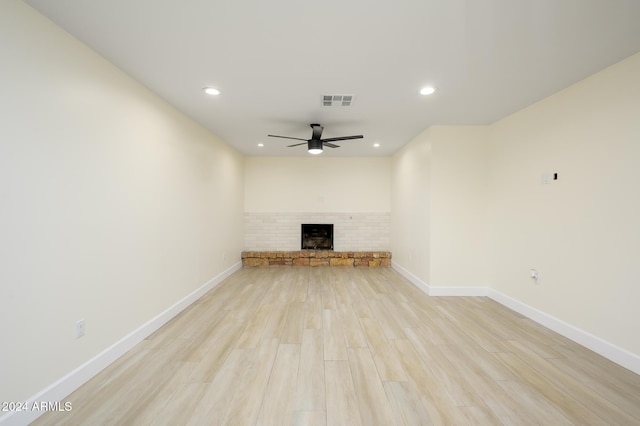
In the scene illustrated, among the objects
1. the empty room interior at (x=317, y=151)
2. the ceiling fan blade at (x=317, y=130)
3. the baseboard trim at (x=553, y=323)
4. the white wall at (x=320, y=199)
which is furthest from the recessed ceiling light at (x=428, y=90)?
the white wall at (x=320, y=199)

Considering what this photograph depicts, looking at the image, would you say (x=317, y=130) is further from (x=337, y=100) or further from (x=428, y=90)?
(x=428, y=90)

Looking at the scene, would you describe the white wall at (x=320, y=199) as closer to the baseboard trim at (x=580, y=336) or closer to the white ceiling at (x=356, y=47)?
the white ceiling at (x=356, y=47)

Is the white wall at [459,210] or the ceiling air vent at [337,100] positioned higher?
the ceiling air vent at [337,100]

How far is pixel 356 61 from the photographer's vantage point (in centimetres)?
210

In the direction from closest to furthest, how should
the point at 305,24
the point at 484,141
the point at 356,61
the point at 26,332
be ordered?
1. the point at 26,332
2. the point at 305,24
3. the point at 356,61
4. the point at 484,141

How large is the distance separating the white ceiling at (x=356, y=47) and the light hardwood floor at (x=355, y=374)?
2.55 meters

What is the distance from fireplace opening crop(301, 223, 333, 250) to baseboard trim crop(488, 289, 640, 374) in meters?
3.55

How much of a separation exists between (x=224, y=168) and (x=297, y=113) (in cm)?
212

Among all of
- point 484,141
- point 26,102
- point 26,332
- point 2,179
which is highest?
point 484,141

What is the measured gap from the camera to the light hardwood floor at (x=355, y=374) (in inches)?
60.5

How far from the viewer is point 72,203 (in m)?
1.79

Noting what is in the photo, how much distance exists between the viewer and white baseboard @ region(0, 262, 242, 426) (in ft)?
4.73

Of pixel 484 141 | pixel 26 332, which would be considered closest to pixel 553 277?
pixel 484 141

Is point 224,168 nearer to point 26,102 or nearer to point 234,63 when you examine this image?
point 234,63
